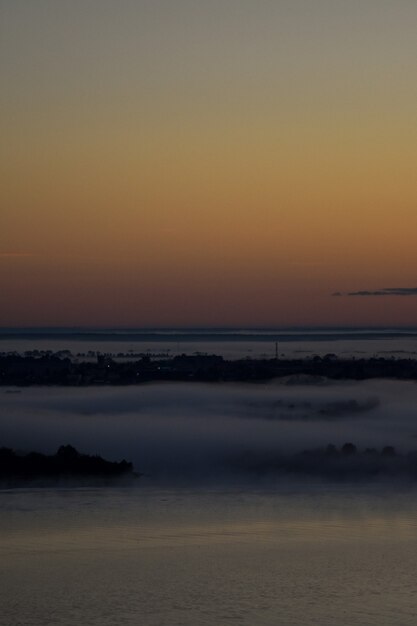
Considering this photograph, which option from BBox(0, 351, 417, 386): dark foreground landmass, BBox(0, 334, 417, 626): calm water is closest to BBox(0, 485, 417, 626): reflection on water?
BBox(0, 334, 417, 626): calm water

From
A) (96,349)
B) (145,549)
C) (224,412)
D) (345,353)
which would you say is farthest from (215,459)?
(96,349)

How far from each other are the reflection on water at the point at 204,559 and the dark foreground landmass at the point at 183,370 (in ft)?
67.6

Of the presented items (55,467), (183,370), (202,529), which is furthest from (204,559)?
(183,370)

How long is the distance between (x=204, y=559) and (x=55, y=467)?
8.64 metres

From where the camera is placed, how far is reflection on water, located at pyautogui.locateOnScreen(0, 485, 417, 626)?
507 inches

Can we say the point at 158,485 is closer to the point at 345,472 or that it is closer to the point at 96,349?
the point at 345,472

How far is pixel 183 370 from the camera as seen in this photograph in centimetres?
4631

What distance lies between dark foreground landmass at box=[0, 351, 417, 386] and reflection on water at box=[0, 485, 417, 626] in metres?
20.6

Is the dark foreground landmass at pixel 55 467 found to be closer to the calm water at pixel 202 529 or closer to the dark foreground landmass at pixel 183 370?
the calm water at pixel 202 529

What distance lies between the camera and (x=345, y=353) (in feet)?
195

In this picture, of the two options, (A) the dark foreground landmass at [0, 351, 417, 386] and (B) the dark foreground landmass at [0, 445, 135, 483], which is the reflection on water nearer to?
(B) the dark foreground landmass at [0, 445, 135, 483]

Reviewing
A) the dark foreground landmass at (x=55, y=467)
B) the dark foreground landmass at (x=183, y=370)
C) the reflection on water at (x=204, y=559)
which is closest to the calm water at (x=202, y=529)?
the reflection on water at (x=204, y=559)

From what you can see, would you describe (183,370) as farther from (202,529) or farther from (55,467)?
(202,529)

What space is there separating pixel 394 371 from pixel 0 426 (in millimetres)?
18074
